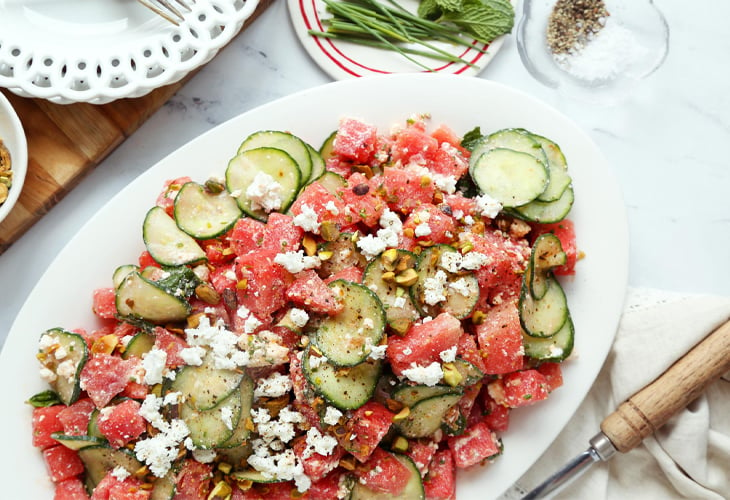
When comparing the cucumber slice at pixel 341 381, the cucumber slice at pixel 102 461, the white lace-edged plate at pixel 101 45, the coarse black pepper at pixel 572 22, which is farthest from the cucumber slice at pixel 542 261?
the cucumber slice at pixel 102 461

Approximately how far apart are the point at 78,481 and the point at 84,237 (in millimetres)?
956

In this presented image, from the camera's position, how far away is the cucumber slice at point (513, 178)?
271 cm

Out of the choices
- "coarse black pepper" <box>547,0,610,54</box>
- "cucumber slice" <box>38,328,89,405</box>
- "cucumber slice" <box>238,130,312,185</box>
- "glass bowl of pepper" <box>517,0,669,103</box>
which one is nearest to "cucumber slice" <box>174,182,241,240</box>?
"cucumber slice" <box>238,130,312,185</box>

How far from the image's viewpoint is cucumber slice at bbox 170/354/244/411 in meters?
2.47

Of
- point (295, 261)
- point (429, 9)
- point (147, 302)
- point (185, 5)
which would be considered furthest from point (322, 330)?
point (429, 9)

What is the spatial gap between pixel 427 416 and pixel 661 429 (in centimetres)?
111

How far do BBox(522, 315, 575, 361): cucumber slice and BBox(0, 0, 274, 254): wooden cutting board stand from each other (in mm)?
1946

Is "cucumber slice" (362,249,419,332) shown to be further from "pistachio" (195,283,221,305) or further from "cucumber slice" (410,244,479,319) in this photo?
"pistachio" (195,283,221,305)

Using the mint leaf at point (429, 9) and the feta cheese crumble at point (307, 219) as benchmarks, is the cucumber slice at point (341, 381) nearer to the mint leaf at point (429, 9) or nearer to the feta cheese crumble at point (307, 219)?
the feta cheese crumble at point (307, 219)

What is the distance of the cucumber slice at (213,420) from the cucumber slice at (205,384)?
0.02m

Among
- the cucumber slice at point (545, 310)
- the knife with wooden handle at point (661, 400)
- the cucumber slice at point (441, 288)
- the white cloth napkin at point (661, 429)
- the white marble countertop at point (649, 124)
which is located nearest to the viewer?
the cucumber slice at point (441, 288)

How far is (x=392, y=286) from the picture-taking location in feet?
8.38

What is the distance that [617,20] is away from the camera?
10.6 feet

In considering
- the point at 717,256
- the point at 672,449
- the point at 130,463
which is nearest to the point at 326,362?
the point at 130,463
